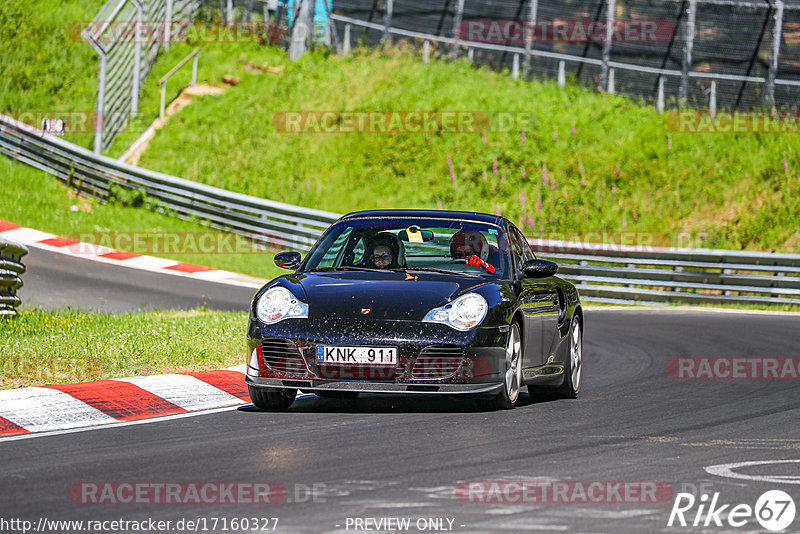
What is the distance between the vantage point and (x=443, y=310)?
27.7 feet

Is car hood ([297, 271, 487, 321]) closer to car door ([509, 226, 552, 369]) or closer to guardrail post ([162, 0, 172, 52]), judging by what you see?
car door ([509, 226, 552, 369])

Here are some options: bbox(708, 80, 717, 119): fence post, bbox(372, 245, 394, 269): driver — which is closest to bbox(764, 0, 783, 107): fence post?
bbox(708, 80, 717, 119): fence post

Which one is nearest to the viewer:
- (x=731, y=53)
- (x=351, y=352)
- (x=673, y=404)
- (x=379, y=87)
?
(x=351, y=352)

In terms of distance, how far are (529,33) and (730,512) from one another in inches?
1086

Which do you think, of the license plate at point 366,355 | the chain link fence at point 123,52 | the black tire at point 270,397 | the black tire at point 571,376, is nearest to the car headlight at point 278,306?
the license plate at point 366,355

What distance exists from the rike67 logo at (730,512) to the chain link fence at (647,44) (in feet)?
83.1

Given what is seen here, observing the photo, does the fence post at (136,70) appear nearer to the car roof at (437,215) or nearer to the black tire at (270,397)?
the car roof at (437,215)

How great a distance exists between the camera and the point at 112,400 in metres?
8.61

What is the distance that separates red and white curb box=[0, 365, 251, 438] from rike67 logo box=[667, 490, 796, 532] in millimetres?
3918

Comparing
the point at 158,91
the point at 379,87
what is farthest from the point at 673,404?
the point at 158,91

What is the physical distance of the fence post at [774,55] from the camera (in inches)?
1163

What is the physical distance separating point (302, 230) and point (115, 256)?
3589 millimetres

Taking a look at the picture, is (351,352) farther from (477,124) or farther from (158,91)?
(158,91)

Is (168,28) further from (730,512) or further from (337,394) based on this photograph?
(730,512)
